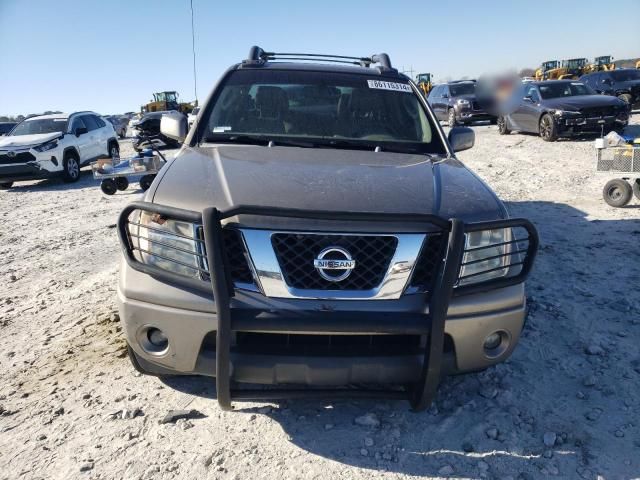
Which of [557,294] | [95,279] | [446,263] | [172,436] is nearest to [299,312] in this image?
[446,263]

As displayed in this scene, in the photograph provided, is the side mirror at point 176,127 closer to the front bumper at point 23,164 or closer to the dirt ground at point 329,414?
the dirt ground at point 329,414

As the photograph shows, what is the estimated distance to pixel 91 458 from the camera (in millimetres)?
2244

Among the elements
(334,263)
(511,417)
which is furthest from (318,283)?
(511,417)

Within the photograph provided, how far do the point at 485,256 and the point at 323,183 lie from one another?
831 millimetres

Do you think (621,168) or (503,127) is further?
(503,127)

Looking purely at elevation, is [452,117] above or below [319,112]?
above

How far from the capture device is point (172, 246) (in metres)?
2.19

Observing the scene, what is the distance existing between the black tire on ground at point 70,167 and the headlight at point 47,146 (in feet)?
1.23

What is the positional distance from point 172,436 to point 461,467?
134 centimetres

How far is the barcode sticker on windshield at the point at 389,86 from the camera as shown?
375cm

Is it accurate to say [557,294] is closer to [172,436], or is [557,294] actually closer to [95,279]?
[172,436]

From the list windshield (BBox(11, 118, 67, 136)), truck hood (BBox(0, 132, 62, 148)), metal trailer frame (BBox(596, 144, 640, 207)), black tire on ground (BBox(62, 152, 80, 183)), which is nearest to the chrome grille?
metal trailer frame (BBox(596, 144, 640, 207))

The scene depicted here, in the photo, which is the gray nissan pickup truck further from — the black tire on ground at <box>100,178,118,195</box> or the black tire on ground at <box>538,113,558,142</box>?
the black tire on ground at <box>538,113,558,142</box>

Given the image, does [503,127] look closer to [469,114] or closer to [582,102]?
[469,114]
